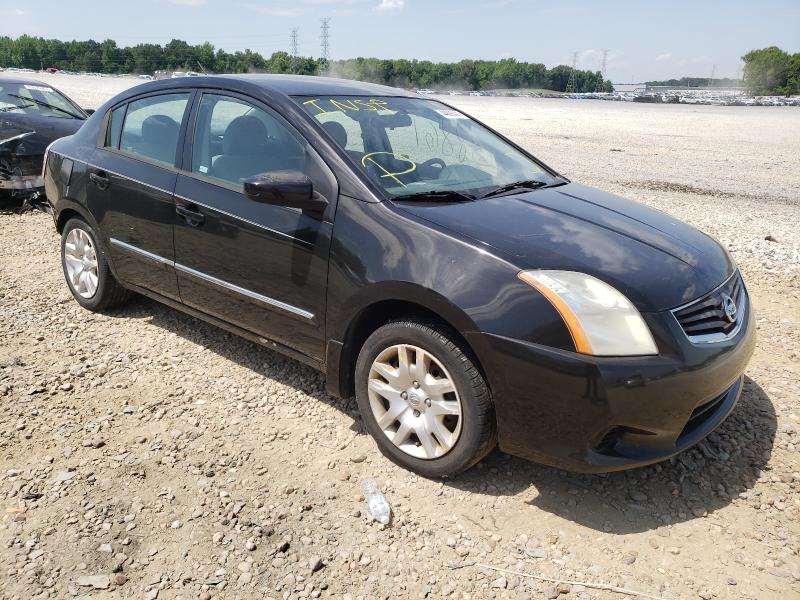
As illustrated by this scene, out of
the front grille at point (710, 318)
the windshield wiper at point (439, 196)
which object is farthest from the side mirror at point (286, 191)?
the front grille at point (710, 318)

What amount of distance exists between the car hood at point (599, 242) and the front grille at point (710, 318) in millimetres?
42

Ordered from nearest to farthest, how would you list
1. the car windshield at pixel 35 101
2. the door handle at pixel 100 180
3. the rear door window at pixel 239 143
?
1. the rear door window at pixel 239 143
2. the door handle at pixel 100 180
3. the car windshield at pixel 35 101

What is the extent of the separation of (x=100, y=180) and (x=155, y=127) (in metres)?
0.58

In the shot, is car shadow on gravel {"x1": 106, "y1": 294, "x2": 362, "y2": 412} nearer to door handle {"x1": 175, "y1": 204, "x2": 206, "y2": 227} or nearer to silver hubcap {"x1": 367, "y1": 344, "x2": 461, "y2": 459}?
silver hubcap {"x1": 367, "y1": 344, "x2": 461, "y2": 459}

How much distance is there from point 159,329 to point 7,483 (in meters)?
1.87

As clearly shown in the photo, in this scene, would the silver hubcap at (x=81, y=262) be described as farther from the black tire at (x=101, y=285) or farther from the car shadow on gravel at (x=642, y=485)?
the car shadow on gravel at (x=642, y=485)

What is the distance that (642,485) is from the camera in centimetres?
312

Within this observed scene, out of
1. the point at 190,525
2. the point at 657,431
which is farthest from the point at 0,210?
the point at 657,431

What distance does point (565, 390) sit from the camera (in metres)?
2.62

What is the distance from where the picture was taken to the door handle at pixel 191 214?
12.4 feet

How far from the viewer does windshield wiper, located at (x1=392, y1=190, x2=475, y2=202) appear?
10.7ft

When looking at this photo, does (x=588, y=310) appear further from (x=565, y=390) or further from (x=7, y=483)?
(x=7, y=483)

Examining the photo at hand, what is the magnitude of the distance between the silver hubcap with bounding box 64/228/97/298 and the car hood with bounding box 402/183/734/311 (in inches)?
114

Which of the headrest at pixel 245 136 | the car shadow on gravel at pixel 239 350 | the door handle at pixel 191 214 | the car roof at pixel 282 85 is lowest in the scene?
the car shadow on gravel at pixel 239 350
